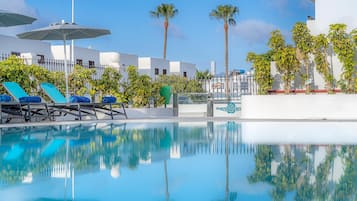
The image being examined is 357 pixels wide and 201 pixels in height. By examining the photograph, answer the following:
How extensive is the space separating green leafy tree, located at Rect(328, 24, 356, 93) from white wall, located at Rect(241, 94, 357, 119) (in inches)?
27.0

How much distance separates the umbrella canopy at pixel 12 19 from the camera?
12961 mm

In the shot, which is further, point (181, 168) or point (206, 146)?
point (206, 146)

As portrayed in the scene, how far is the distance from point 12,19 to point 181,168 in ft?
32.8

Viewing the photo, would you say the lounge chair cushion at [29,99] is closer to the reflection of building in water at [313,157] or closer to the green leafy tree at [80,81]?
the green leafy tree at [80,81]

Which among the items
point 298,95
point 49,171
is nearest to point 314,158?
point 49,171

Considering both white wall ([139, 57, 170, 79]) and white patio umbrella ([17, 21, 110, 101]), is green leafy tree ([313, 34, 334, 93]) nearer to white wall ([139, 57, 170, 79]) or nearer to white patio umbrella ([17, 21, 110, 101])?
white patio umbrella ([17, 21, 110, 101])

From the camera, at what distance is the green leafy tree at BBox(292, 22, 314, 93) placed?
14.7 m

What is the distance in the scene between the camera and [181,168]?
5.20 m

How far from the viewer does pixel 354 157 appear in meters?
5.90

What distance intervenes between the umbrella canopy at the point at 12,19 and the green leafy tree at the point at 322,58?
898 centimetres

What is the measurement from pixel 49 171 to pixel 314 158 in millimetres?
3270

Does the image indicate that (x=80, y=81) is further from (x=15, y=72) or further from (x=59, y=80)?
(x=15, y=72)

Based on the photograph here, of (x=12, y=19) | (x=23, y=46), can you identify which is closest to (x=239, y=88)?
(x=12, y=19)

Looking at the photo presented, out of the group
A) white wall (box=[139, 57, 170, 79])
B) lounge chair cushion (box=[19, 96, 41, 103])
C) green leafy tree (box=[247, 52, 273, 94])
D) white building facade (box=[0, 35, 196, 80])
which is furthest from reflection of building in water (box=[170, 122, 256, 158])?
white wall (box=[139, 57, 170, 79])
